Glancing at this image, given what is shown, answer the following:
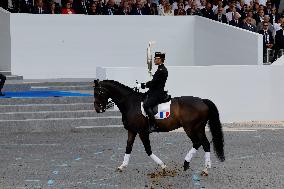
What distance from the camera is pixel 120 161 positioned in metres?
17.6

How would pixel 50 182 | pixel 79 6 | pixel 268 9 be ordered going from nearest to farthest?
pixel 50 182
pixel 79 6
pixel 268 9

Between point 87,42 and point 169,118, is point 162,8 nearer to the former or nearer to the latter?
point 87,42

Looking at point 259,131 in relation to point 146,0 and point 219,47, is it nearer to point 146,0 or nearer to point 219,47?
point 219,47

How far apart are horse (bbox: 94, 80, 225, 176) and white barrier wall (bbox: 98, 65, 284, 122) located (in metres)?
9.21

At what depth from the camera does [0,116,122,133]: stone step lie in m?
23.3

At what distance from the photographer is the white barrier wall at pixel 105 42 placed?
99.2 ft

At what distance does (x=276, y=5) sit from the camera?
3534 centimetres

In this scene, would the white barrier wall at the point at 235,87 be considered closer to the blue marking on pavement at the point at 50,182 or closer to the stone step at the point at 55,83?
the stone step at the point at 55,83

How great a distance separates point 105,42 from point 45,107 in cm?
743

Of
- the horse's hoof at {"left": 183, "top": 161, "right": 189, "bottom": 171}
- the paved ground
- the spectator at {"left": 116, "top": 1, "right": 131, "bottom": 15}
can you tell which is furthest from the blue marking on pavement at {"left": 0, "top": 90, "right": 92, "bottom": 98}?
the horse's hoof at {"left": 183, "top": 161, "right": 189, "bottom": 171}

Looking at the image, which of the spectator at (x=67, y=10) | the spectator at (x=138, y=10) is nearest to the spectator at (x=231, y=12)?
the spectator at (x=138, y=10)

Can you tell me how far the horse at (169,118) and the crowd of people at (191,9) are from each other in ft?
44.8

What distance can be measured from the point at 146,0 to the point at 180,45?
2143 millimetres

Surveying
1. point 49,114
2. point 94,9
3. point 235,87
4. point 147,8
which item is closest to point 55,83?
point 49,114
